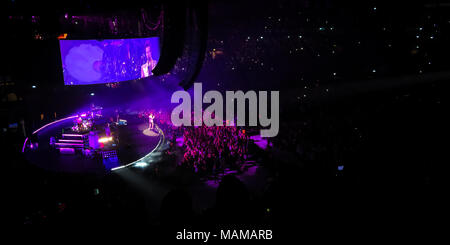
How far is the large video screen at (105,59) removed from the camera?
39.7 ft

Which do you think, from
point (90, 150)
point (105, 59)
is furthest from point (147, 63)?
point (90, 150)

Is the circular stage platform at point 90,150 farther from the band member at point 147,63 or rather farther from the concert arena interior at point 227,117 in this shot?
the band member at point 147,63

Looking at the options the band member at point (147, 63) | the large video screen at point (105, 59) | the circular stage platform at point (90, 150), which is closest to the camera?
the circular stage platform at point (90, 150)

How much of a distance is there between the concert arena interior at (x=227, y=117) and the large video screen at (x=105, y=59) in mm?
48

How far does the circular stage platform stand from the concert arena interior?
0.07 metres

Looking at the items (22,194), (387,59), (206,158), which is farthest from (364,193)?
(387,59)

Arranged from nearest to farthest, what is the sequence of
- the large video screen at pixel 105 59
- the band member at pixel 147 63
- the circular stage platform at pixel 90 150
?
the circular stage platform at pixel 90 150 → the large video screen at pixel 105 59 → the band member at pixel 147 63

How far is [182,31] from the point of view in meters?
2.12

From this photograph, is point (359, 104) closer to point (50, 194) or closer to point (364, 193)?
point (364, 193)

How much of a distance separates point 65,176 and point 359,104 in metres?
12.0

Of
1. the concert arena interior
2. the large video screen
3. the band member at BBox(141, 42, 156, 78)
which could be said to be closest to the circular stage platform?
the concert arena interior

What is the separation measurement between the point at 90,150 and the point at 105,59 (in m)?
5.45

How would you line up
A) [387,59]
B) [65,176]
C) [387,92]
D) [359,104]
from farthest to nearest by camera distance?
[387,59] < [387,92] < [359,104] < [65,176]

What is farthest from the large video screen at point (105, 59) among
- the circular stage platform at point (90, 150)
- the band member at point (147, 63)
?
the circular stage platform at point (90, 150)
